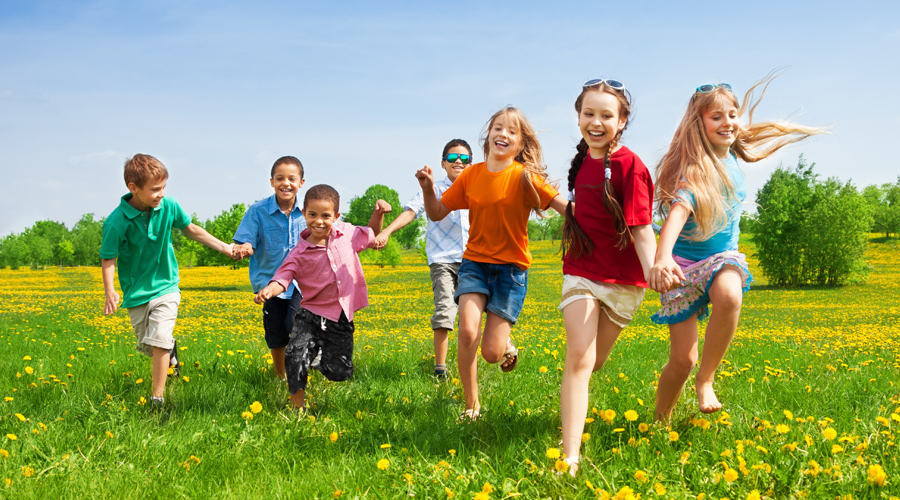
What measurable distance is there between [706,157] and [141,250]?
3832 millimetres

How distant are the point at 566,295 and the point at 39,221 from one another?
114m

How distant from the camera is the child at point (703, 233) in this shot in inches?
132

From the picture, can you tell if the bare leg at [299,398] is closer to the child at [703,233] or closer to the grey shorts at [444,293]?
the grey shorts at [444,293]

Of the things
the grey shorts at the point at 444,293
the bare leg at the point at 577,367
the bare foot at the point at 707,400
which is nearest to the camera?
the bare leg at the point at 577,367

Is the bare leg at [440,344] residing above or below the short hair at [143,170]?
below

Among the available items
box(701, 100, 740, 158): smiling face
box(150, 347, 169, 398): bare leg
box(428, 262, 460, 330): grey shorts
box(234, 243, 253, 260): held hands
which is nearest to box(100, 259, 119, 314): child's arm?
box(150, 347, 169, 398): bare leg

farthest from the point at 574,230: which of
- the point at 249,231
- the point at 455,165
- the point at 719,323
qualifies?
the point at 249,231

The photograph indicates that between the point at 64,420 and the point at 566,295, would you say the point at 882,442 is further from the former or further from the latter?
the point at 64,420

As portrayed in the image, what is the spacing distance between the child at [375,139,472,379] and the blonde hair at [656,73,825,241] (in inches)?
87.5

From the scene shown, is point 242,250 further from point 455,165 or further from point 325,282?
point 455,165

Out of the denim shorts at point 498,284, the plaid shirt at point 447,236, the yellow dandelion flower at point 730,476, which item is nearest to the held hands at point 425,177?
the denim shorts at point 498,284

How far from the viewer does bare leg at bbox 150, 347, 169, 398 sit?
4.46 meters

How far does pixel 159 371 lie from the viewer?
14.7 ft

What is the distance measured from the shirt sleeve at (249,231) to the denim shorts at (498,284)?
1.99 metres
